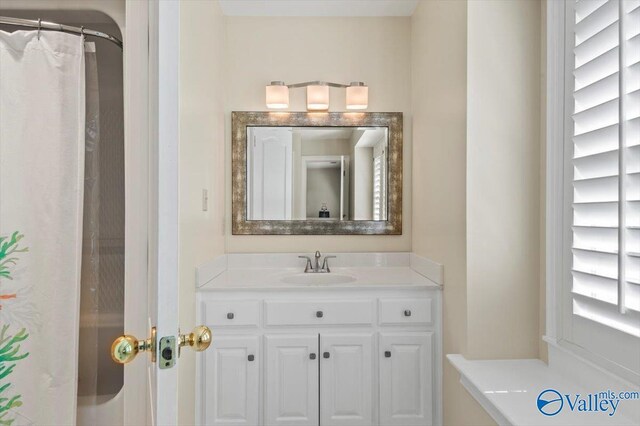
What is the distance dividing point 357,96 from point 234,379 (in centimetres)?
178

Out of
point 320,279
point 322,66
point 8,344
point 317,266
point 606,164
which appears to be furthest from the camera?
point 322,66

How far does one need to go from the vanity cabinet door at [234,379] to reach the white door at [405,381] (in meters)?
0.65

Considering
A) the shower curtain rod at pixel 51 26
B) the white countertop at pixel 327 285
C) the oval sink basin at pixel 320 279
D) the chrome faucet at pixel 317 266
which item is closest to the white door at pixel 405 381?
the white countertop at pixel 327 285

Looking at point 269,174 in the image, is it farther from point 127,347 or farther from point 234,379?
point 127,347

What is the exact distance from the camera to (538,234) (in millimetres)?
1714

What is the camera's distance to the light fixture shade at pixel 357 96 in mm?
2576

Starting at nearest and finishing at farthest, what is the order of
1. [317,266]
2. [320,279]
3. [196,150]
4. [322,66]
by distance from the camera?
1. [196,150]
2. [320,279]
3. [317,266]
4. [322,66]

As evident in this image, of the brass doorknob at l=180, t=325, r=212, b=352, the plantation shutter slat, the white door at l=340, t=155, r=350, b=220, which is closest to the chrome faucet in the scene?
the white door at l=340, t=155, r=350, b=220

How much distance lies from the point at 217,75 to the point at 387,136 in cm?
112

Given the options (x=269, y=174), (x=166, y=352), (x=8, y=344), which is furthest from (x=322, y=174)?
(x=166, y=352)

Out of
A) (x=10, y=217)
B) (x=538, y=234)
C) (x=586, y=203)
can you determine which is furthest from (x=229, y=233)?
(x=586, y=203)

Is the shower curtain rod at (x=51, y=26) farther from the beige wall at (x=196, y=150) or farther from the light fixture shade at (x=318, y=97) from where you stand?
the light fixture shade at (x=318, y=97)

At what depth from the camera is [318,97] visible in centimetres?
257

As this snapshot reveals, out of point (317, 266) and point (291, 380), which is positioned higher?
point (317, 266)
